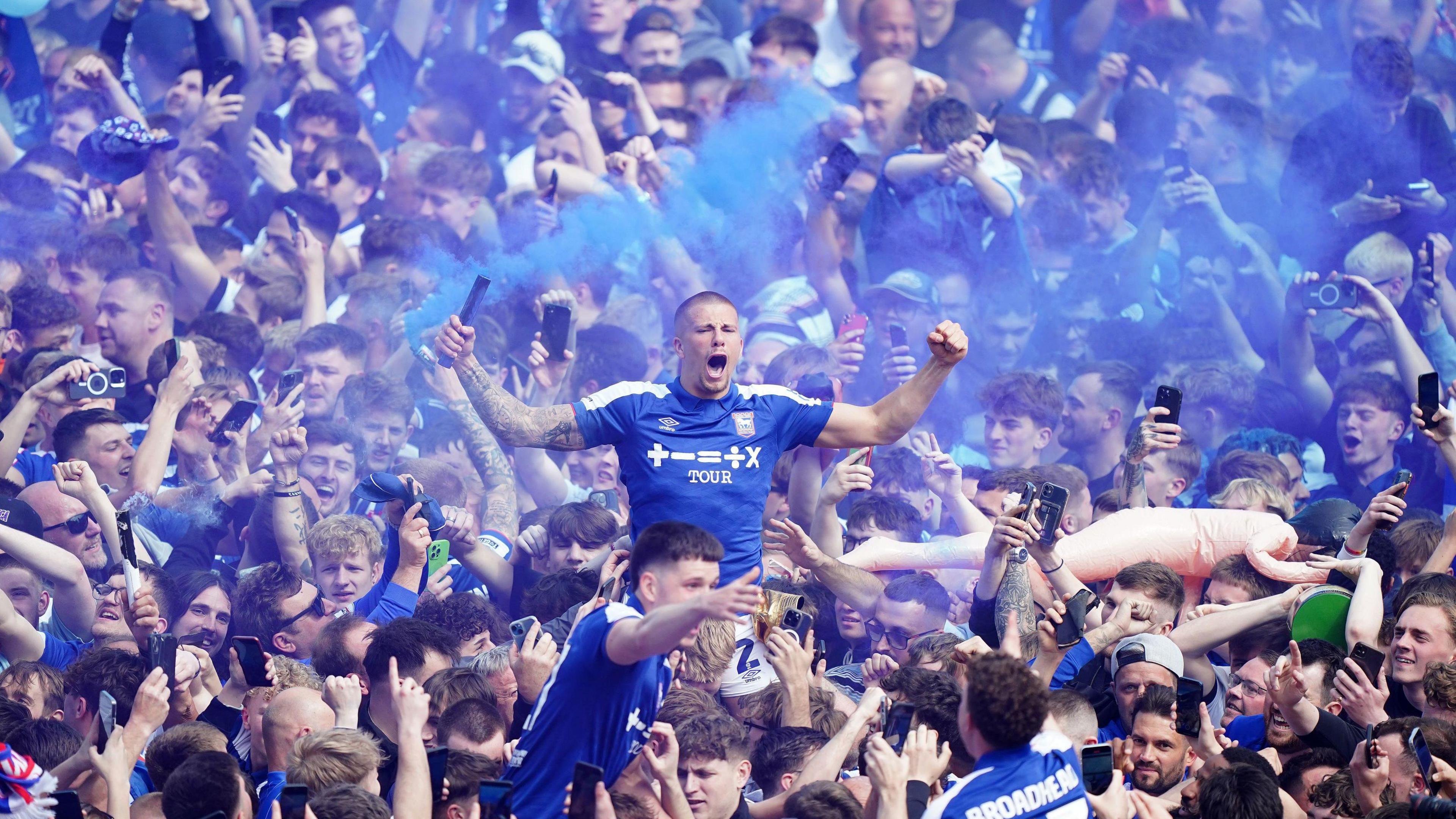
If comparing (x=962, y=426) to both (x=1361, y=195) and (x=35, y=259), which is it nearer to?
(x=1361, y=195)

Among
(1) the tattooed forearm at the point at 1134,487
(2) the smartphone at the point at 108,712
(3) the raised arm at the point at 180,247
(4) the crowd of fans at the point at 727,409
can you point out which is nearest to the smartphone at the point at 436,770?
(4) the crowd of fans at the point at 727,409

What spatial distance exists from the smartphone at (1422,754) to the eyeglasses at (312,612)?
4.38m

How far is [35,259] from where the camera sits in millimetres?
9445

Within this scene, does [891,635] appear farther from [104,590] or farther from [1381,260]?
[1381,260]

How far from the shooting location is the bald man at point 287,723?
16.7ft

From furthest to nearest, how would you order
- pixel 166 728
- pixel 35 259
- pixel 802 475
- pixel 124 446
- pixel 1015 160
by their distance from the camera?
pixel 1015 160 → pixel 35 259 → pixel 124 446 → pixel 802 475 → pixel 166 728

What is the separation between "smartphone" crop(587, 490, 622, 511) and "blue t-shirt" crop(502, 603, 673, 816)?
2923 mm

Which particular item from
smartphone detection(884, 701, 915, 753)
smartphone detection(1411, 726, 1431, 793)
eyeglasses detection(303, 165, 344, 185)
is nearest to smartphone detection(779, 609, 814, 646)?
smartphone detection(884, 701, 915, 753)

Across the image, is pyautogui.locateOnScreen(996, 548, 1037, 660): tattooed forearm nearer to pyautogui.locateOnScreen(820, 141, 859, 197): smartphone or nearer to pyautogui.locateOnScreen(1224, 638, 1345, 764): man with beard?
pyautogui.locateOnScreen(1224, 638, 1345, 764): man with beard

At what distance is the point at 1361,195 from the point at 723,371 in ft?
20.5

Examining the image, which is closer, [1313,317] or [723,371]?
[723,371]

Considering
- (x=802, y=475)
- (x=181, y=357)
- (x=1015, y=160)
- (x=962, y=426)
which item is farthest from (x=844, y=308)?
(x=181, y=357)

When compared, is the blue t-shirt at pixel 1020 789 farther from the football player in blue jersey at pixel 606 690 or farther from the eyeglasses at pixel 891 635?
the eyeglasses at pixel 891 635

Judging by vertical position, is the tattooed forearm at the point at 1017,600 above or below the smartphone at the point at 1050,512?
below
